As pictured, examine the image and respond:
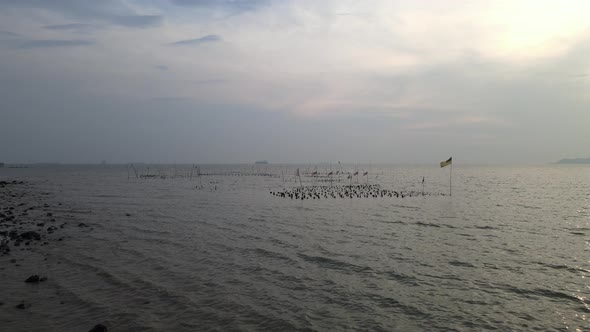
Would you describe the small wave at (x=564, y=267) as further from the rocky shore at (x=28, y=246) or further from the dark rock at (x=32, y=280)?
the dark rock at (x=32, y=280)

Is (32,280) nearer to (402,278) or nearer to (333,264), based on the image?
(333,264)

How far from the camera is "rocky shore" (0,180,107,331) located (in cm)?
1280

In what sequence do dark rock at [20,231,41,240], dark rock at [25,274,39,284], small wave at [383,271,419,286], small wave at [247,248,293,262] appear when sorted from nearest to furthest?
dark rock at [25,274,39,284] < small wave at [383,271,419,286] < small wave at [247,248,293,262] < dark rock at [20,231,41,240]

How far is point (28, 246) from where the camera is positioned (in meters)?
20.7

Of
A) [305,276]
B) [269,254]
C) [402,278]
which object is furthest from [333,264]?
[269,254]

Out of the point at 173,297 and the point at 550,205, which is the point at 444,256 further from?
the point at 550,205

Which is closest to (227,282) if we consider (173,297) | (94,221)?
(173,297)

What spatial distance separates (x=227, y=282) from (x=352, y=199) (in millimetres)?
36270

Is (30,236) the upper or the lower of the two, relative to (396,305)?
upper

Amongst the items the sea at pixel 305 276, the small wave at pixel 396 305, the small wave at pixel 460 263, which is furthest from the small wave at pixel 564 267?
the small wave at pixel 396 305

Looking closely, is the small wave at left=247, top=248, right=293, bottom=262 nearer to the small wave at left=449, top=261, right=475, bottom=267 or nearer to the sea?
the sea

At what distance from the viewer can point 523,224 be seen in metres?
30.6

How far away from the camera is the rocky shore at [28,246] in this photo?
12805mm

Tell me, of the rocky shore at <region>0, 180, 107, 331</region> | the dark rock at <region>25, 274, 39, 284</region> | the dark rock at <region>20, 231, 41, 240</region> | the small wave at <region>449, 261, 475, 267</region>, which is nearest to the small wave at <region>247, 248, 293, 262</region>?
the small wave at <region>449, 261, 475, 267</region>
